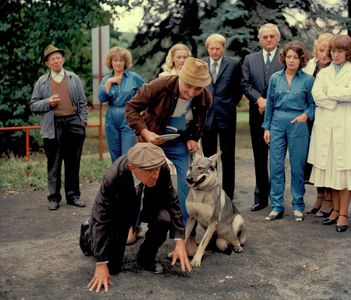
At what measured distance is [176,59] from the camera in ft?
22.8

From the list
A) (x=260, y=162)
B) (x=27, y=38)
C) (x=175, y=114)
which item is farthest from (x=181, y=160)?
(x=27, y=38)

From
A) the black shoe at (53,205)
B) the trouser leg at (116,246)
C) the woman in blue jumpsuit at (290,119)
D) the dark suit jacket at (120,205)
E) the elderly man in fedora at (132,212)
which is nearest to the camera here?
the elderly man in fedora at (132,212)

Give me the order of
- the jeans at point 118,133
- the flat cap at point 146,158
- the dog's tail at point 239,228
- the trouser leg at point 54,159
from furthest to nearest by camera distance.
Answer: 1. the trouser leg at point 54,159
2. the jeans at point 118,133
3. the dog's tail at point 239,228
4. the flat cap at point 146,158

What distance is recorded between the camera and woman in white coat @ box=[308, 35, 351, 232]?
6277mm

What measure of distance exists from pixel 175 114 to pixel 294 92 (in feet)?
6.67

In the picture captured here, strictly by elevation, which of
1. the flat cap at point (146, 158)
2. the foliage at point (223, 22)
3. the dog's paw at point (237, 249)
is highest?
the foliage at point (223, 22)

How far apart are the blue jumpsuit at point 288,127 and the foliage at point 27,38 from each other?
6.51m

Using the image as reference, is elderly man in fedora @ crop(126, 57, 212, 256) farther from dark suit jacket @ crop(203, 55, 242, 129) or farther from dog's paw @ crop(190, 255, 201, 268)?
dark suit jacket @ crop(203, 55, 242, 129)

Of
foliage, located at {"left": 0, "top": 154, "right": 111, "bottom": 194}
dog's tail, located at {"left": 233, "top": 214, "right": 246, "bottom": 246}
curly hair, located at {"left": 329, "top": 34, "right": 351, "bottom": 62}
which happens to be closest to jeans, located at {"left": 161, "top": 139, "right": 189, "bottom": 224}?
dog's tail, located at {"left": 233, "top": 214, "right": 246, "bottom": 246}

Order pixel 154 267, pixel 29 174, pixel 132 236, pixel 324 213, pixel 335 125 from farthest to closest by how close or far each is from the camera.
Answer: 1. pixel 29 174
2. pixel 324 213
3. pixel 335 125
4. pixel 132 236
5. pixel 154 267

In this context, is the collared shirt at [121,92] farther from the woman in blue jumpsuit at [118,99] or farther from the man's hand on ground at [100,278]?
the man's hand on ground at [100,278]

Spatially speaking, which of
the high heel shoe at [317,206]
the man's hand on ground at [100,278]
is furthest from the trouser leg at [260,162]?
the man's hand on ground at [100,278]

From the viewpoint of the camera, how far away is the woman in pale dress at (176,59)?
22.7 ft

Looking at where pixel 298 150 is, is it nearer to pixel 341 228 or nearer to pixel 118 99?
pixel 341 228
